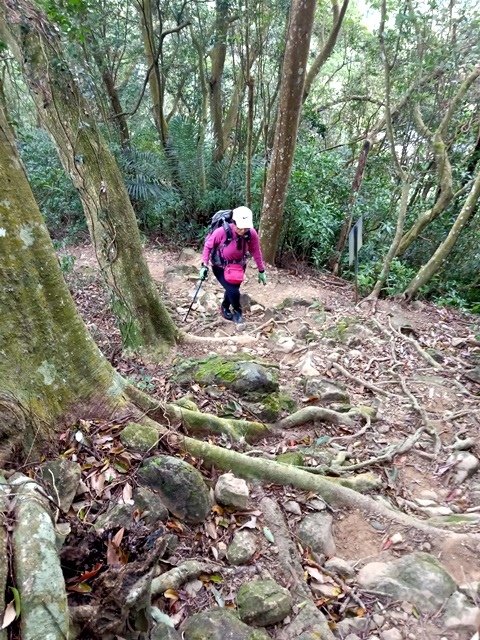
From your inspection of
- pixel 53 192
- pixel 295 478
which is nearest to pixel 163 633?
pixel 295 478

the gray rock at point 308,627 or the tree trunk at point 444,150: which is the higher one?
the tree trunk at point 444,150

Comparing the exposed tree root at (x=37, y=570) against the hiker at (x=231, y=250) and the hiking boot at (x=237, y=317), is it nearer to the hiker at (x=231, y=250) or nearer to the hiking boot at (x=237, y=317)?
the hiker at (x=231, y=250)

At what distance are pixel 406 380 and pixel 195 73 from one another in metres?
12.5

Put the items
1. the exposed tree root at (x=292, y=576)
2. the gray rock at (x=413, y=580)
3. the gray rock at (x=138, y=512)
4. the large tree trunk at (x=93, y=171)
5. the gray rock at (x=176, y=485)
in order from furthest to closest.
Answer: the large tree trunk at (x=93, y=171), the gray rock at (x=176, y=485), the gray rock at (x=413, y=580), the exposed tree root at (x=292, y=576), the gray rock at (x=138, y=512)

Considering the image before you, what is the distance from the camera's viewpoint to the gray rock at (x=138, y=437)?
296 cm

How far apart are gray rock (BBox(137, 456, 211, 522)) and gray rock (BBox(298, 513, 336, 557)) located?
30.6 inches

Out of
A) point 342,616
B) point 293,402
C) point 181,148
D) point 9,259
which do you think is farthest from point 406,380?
point 181,148

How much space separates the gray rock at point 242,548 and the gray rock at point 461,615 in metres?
1.19

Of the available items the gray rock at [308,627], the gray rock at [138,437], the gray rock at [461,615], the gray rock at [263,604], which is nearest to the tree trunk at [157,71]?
the gray rock at [138,437]

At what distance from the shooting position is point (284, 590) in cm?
255

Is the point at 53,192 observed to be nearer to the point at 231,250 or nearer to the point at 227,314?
the point at 227,314

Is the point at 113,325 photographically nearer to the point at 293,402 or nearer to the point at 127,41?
the point at 293,402

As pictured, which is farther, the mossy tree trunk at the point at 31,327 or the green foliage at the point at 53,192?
the green foliage at the point at 53,192

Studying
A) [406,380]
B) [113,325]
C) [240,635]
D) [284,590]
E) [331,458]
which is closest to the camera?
[240,635]
